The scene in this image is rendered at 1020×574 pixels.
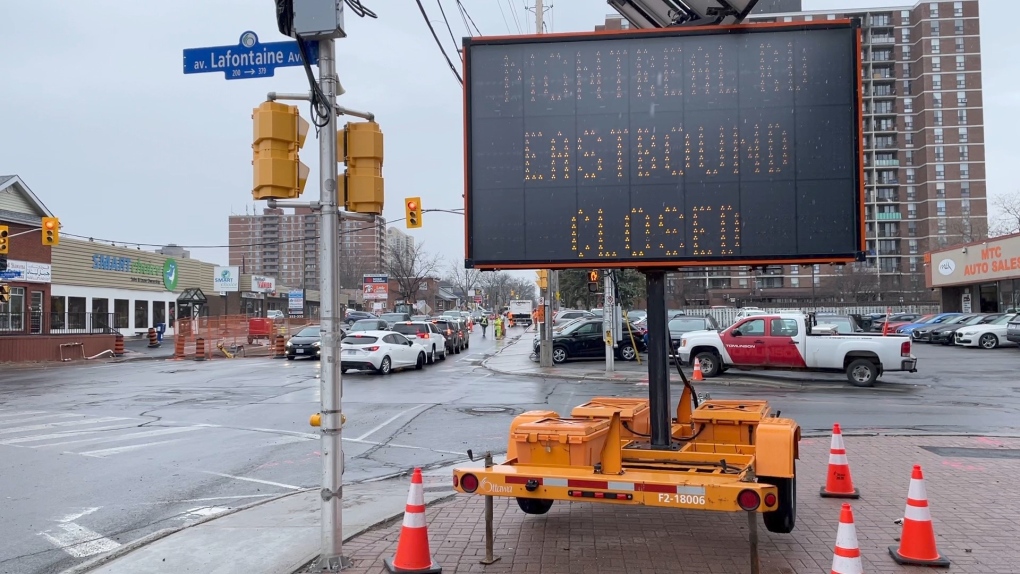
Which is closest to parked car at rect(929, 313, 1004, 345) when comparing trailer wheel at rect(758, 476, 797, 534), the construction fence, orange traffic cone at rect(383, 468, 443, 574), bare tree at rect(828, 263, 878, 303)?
the construction fence

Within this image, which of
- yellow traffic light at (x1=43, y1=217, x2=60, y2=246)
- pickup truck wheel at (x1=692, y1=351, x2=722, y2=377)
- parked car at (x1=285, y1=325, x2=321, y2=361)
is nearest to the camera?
pickup truck wheel at (x1=692, y1=351, x2=722, y2=377)

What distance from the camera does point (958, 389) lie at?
19219 millimetres

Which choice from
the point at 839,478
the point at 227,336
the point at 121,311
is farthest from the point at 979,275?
the point at 121,311

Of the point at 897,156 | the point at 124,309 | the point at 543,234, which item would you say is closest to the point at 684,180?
the point at 543,234

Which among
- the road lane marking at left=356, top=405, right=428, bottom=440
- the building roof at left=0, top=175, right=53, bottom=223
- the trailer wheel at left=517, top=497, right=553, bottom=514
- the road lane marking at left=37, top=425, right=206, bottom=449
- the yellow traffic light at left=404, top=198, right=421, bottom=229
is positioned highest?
the building roof at left=0, top=175, right=53, bottom=223

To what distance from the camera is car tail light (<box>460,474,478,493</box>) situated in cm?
591

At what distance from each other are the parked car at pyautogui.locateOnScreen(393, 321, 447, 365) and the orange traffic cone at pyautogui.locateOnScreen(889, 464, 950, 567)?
77.4 feet

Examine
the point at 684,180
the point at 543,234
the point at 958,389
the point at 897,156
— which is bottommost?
the point at 958,389

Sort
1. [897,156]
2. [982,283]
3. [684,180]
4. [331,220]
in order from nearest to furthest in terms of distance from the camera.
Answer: [331,220] < [684,180] < [982,283] < [897,156]

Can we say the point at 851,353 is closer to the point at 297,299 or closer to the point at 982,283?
the point at 982,283

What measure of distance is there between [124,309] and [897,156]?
302ft

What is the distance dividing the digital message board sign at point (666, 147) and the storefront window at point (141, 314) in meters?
55.1

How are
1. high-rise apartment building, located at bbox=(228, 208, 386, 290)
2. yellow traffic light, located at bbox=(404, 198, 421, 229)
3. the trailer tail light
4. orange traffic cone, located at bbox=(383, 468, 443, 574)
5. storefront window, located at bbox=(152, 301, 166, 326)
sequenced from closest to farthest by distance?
the trailer tail light → orange traffic cone, located at bbox=(383, 468, 443, 574) → yellow traffic light, located at bbox=(404, 198, 421, 229) → storefront window, located at bbox=(152, 301, 166, 326) → high-rise apartment building, located at bbox=(228, 208, 386, 290)

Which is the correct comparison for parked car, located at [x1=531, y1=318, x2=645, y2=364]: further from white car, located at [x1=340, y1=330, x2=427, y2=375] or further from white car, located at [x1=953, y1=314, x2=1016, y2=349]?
white car, located at [x1=953, y1=314, x2=1016, y2=349]
